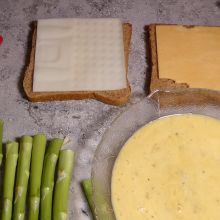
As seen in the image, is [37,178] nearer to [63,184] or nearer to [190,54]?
[63,184]

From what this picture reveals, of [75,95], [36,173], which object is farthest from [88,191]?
[75,95]

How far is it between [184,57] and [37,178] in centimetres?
84

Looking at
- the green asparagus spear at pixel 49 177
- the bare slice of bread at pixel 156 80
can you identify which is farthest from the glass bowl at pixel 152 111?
the green asparagus spear at pixel 49 177

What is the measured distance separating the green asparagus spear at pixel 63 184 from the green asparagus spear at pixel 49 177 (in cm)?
2

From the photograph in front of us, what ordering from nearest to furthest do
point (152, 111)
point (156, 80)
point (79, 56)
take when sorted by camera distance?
point (152, 111)
point (156, 80)
point (79, 56)

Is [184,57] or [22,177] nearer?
[22,177]

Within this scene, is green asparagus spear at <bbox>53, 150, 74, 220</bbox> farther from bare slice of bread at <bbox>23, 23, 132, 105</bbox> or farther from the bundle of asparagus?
bare slice of bread at <bbox>23, 23, 132, 105</bbox>

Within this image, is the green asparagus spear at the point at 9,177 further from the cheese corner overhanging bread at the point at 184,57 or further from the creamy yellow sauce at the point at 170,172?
the cheese corner overhanging bread at the point at 184,57

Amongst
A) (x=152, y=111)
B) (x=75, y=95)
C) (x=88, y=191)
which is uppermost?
(x=75, y=95)

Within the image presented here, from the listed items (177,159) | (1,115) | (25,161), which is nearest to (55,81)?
(1,115)

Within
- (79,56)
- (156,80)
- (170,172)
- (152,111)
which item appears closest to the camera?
(170,172)

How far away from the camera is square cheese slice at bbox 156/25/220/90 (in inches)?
76.5

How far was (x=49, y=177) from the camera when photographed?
5.51 feet

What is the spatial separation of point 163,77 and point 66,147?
0.51 m
